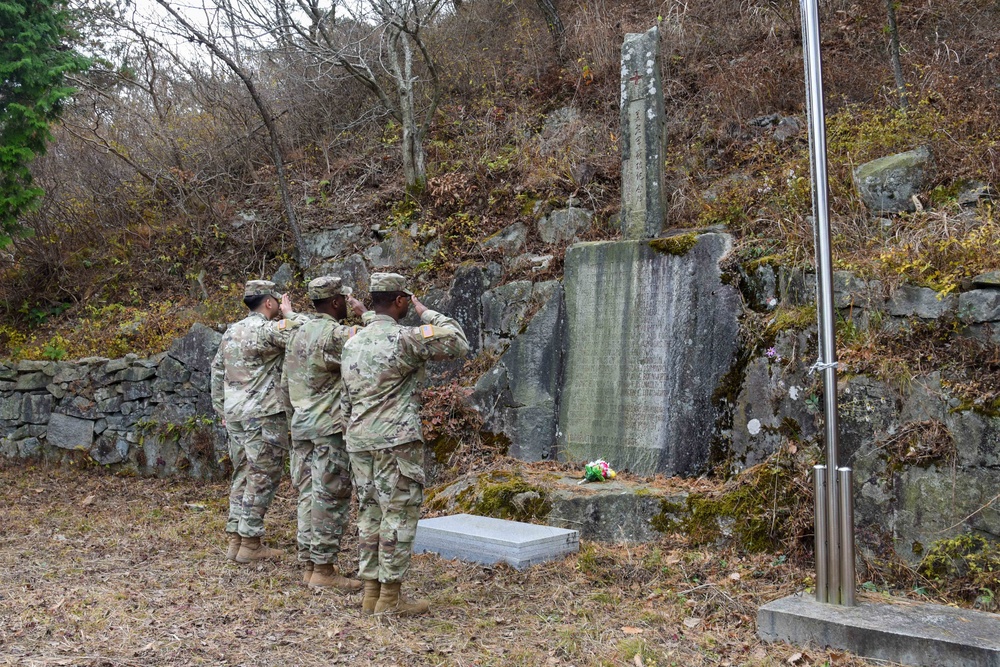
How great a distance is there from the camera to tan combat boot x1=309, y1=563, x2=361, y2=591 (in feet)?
18.1

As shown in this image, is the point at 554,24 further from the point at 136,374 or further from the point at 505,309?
the point at 136,374

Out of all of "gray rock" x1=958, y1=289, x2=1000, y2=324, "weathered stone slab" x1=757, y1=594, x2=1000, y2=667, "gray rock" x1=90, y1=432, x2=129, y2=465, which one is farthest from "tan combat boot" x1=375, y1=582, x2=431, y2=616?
"gray rock" x1=90, y1=432, x2=129, y2=465

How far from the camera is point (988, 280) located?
209 inches

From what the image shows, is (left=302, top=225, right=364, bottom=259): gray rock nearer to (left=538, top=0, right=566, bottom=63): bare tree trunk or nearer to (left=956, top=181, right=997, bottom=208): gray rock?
(left=538, top=0, right=566, bottom=63): bare tree trunk

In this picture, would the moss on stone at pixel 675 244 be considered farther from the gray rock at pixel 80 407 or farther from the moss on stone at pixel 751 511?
the gray rock at pixel 80 407

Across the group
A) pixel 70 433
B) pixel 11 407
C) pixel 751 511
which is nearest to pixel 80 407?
pixel 70 433

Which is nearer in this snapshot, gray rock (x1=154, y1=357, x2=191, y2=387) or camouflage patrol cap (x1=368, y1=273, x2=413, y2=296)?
camouflage patrol cap (x1=368, y1=273, x2=413, y2=296)

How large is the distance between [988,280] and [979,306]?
18 cm

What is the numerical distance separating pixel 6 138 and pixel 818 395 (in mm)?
9482

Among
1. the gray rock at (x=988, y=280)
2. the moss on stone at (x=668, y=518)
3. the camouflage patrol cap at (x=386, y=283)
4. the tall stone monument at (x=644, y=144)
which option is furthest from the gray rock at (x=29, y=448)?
the gray rock at (x=988, y=280)

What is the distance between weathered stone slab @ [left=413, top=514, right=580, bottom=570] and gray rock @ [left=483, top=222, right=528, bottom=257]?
12.1 feet

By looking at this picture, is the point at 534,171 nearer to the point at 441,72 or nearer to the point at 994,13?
the point at 441,72

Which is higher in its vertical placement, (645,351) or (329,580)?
(645,351)

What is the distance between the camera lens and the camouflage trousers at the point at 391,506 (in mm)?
4781
